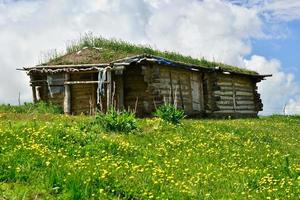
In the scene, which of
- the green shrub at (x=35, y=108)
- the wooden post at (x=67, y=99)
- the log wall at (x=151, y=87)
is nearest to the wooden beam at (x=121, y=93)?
the log wall at (x=151, y=87)

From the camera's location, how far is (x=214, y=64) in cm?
4188

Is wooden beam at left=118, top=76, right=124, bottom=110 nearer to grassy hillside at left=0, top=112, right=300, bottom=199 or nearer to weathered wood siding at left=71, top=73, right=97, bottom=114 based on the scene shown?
weathered wood siding at left=71, top=73, right=97, bottom=114

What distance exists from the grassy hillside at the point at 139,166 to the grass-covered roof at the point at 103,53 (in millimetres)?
14489

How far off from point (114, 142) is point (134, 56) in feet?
54.8

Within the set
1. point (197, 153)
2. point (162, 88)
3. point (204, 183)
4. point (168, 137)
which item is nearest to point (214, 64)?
point (162, 88)

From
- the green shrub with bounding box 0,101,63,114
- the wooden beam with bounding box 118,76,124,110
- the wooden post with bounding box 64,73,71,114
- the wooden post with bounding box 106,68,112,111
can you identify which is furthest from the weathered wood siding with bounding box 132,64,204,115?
the green shrub with bounding box 0,101,63,114

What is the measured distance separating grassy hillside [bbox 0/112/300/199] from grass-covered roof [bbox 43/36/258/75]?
1449cm

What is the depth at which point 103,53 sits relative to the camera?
34688 millimetres

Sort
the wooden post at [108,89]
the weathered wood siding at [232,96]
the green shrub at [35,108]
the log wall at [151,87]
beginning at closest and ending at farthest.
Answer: the wooden post at [108,89] < the green shrub at [35,108] < the log wall at [151,87] < the weathered wood siding at [232,96]

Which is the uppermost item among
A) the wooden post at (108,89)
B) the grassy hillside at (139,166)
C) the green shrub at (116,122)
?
the wooden post at (108,89)

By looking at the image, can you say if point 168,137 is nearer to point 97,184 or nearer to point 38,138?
point 38,138

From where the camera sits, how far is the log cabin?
105ft

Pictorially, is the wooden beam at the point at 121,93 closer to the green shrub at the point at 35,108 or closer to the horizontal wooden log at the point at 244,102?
the green shrub at the point at 35,108

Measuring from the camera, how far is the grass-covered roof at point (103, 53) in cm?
3392
